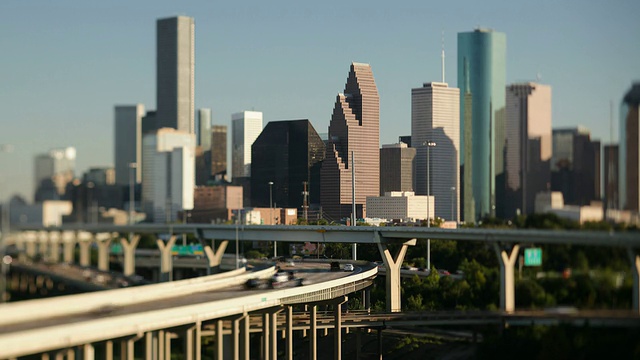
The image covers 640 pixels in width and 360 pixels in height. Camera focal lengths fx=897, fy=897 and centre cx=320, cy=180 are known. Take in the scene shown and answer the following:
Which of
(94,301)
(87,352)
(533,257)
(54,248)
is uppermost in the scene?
(54,248)

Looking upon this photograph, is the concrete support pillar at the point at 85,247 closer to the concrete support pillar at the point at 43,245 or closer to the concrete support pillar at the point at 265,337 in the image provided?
the concrete support pillar at the point at 43,245

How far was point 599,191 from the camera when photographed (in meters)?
86.4

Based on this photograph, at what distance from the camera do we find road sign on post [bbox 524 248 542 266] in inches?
3292

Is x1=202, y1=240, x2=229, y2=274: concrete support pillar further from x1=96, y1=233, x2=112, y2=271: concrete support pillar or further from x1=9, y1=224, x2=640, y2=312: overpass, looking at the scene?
x1=96, y1=233, x2=112, y2=271: concrete support pillar

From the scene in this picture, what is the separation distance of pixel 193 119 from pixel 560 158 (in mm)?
90524

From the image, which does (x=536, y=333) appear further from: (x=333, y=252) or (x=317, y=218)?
(x=317, y=218)

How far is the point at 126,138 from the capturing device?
113m

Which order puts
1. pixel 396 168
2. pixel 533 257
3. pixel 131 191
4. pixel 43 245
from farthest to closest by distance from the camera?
pixel 396 168
pixel 131 191
pixel 533 257
pixel 43 245

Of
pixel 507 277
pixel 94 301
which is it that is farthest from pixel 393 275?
pixel 94 301

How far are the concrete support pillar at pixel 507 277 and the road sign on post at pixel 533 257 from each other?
2017 mm

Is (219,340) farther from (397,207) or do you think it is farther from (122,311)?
(397,207)

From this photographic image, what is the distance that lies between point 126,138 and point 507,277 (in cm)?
5181

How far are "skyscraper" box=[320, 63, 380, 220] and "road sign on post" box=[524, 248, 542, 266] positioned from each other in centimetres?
8241

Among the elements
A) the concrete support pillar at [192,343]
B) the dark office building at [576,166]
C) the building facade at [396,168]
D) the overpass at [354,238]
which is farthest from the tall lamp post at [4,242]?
the building facade at [396,168]
